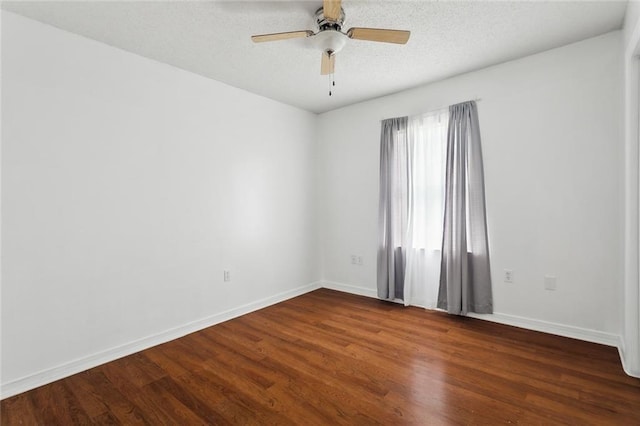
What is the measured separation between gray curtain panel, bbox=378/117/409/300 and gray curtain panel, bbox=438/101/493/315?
0.56 meters

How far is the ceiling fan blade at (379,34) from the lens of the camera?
1.97 m

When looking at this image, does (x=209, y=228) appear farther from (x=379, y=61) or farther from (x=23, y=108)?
(x=379, y=61)

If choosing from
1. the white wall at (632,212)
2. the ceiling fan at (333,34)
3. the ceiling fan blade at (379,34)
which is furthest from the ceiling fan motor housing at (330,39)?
the white wall at (632,212)

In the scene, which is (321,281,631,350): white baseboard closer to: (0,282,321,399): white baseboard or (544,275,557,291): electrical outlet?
(544,275,557,291): electrical outlet

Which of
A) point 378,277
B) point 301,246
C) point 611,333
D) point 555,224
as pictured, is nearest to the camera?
point 611,333

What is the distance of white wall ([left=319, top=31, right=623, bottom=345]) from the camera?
8.43ft

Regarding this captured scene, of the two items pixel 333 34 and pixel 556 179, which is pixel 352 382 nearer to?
pixel 333 34

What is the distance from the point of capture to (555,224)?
2.80m

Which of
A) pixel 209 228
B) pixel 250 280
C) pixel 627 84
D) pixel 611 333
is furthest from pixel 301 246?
pixel 627 84

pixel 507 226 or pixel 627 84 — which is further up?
pixel 627 84

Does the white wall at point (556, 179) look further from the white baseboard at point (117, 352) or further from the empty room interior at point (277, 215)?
the white baseboard at point (117, 352)

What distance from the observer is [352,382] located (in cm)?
212

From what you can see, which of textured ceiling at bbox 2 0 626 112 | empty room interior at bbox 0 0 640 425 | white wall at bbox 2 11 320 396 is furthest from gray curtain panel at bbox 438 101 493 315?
white wall at bbox 2 11 320 396

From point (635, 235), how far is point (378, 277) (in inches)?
95.9
